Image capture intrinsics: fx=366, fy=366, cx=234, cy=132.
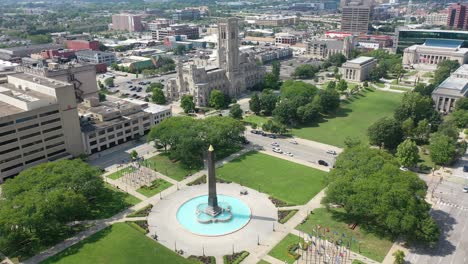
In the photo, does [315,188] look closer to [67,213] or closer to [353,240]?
[353,240]

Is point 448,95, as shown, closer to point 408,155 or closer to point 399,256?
point 408,155

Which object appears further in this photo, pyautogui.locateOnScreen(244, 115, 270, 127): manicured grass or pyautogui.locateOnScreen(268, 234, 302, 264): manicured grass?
pyautogui.locateOnScreen(244, 115, 270, 127): manicured grass

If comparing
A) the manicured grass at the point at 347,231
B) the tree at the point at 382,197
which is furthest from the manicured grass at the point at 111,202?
the tree at the point at 382,197

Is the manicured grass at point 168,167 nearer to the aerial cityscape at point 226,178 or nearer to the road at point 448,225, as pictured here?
the aerial cityscape at point 226,178

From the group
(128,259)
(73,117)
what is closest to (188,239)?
(128,259)

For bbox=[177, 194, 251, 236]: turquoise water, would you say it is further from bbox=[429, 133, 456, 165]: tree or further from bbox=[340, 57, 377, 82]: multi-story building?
bbox=[340, 57, 377, 82]: multi-story building

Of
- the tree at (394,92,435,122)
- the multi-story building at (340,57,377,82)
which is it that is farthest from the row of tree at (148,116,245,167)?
the multi-story building at (340,57,377,82)
